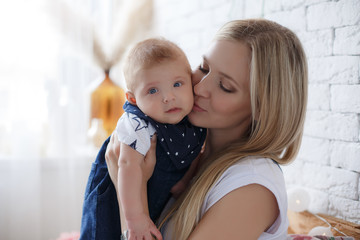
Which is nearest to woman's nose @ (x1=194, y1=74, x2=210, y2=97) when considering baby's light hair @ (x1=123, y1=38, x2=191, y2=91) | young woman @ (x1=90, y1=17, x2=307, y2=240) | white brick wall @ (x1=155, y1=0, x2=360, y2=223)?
young woman @ (x1=90, y1=17, x2=307, y2=240)

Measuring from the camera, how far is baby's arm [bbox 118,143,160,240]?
46.0 inches

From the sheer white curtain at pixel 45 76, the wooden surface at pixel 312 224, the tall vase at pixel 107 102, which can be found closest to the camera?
the wooden surface at pixel 312 224

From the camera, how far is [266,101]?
1.22m

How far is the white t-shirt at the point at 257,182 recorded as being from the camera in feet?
3.70

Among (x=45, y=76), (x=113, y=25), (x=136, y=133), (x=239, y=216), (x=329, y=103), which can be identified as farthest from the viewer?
(x=113, y=25)

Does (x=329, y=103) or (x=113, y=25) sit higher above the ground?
(x=113, y=25)

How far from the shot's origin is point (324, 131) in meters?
1.61

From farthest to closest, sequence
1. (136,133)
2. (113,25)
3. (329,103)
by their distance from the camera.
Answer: (113,25) < (329,103) < (136,133)

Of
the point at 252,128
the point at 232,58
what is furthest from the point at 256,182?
the point at 232,58

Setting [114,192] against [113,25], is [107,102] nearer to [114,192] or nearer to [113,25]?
[113,25]

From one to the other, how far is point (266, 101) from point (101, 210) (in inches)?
28.7

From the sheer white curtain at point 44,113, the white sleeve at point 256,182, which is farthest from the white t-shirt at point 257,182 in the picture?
the sheer white curtain at point 44,113

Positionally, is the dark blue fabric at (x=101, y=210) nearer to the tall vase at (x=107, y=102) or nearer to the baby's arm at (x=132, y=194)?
the baby's arm at (x=132, y=194)

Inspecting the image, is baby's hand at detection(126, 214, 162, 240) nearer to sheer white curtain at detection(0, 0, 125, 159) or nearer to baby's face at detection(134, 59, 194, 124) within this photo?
baby's face at detection(134, 59, 194, 124)
